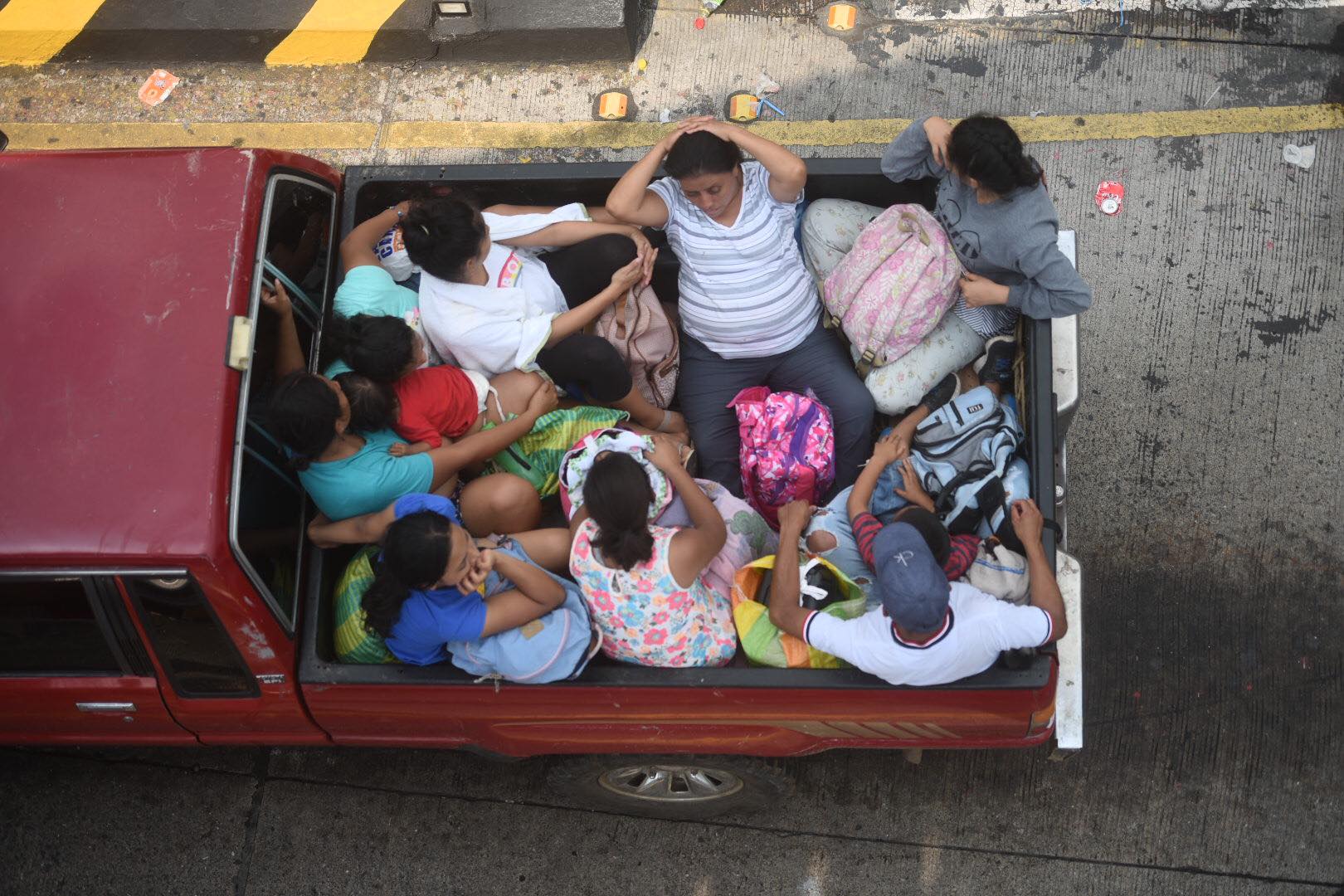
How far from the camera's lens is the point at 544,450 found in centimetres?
363

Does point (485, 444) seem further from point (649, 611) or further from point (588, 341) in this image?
point (649, 611)

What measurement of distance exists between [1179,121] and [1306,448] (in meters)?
1.59

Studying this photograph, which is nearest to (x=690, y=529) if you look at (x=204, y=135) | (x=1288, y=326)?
(x=1288, y=326)

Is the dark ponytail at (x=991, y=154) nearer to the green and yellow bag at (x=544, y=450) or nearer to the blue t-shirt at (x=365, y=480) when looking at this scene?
the green and yellow bag at (x=544, y=450)

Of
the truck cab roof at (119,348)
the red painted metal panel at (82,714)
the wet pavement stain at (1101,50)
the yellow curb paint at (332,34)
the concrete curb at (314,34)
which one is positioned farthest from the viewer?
the yellow curb paint at (332,34)

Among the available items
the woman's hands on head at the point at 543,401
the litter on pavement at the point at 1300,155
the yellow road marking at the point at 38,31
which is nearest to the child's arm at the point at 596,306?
the woman's hands on head at the point at 543,401

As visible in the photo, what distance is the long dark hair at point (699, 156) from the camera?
11.4 feet

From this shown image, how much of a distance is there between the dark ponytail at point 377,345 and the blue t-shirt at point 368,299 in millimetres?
122

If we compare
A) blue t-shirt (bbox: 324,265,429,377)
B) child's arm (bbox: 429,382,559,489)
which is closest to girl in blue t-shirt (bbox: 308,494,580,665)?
child's arm (bbox: 429,382,559,489)

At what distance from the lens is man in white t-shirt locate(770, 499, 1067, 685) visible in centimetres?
286

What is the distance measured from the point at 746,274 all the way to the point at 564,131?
1938mm

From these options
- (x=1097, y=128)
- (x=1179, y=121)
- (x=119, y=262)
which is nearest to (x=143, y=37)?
(x=119, y=262)

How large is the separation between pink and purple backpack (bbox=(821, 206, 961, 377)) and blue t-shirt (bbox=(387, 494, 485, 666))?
153 cm

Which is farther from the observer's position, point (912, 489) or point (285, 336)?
point (912, 489)
